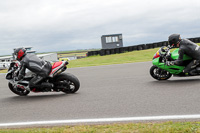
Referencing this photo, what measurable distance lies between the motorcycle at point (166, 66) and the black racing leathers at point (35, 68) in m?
3.65

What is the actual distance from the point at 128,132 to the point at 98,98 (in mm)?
2761

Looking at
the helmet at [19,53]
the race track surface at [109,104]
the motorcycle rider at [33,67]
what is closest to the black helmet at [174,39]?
the race track surface at [109,104]

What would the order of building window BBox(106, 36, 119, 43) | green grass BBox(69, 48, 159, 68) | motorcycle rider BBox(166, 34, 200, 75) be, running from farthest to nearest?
building window BBox(106, 36, 119, 43) → green grass BBox(69, 48, 159, 68) → motorcycle rider BBox(166, 34, 200, 75)

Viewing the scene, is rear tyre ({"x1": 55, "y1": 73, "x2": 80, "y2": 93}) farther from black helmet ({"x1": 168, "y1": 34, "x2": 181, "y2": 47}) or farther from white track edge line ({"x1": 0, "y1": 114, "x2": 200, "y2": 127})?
black helmet ({"x1": 168, "y1": 34, "x2": 181, "y2": 47})

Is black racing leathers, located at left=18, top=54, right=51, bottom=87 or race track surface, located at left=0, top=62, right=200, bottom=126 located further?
black racing leathers, located at left=18, top=54, right=51, bottom=87

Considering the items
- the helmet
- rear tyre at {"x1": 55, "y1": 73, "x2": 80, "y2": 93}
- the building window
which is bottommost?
rear tyre at {"x1": 55, "y1": 73, "x2": 80, "y2": 93}

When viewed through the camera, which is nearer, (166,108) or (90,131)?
(90,131)

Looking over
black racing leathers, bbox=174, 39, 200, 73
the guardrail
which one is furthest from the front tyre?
the guardrail

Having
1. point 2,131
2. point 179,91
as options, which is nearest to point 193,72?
point 179,91

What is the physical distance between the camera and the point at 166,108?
4.80 metres

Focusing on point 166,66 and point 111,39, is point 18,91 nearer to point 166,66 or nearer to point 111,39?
point 166,66

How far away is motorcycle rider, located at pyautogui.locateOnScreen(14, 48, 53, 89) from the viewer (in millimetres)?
6812

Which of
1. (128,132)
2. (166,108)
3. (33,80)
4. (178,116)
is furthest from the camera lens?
(33,80)

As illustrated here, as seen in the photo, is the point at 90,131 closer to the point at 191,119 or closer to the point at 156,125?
the point at 156,125
